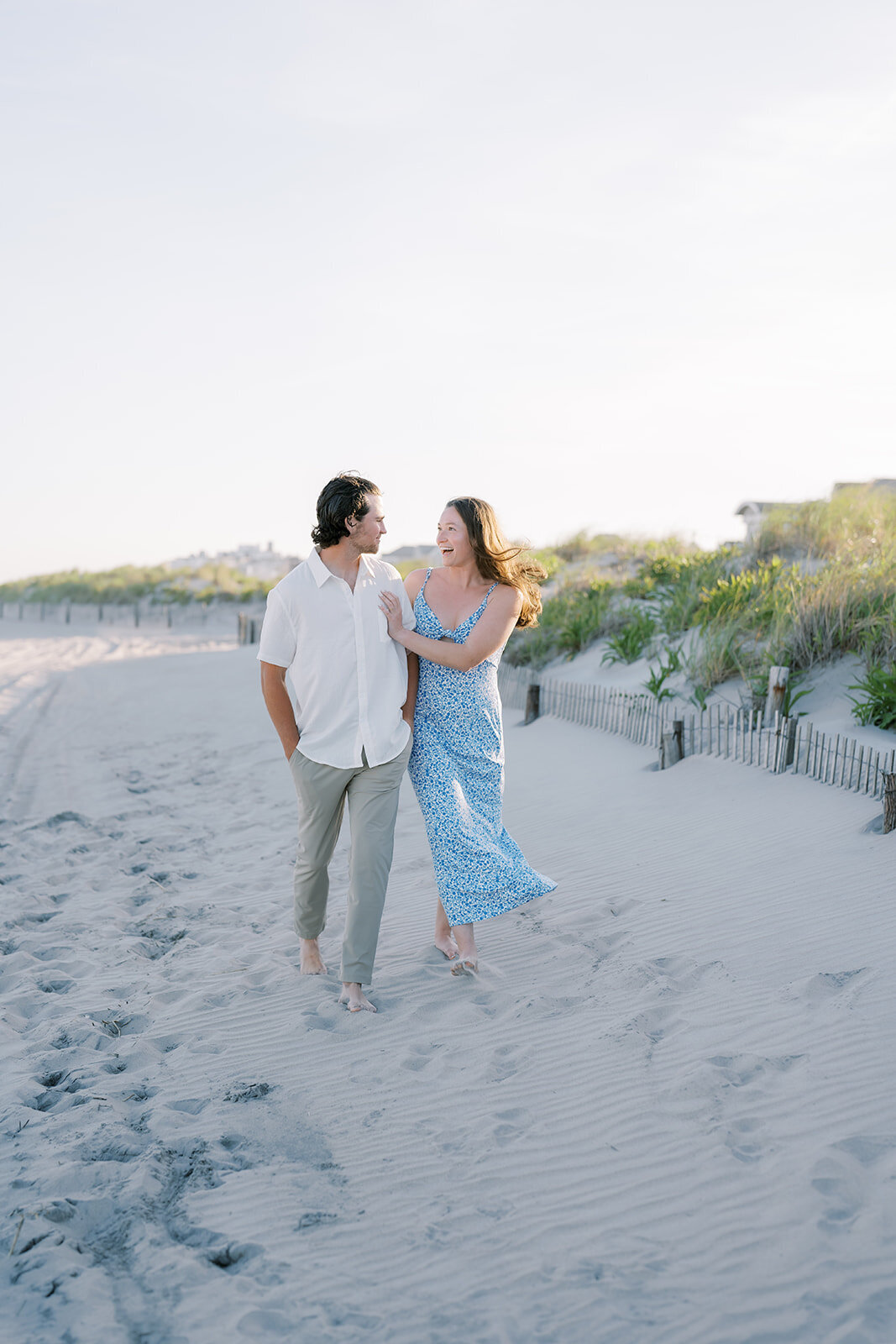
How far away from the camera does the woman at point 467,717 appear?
158 inches

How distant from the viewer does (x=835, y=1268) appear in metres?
2.37

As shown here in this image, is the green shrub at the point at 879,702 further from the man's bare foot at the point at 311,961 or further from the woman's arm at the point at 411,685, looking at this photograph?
the man's bare foot at the point at 311,961

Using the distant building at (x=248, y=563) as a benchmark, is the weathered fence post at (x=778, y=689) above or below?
below

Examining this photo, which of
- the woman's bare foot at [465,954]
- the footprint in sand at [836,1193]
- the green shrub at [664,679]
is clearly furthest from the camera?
the green shrub at [664,679]

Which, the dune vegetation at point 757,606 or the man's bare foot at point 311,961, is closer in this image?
the man's bare foot at point 311,961

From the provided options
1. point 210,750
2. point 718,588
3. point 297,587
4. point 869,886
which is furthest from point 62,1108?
point 718,588

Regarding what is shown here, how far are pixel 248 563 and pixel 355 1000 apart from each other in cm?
6244

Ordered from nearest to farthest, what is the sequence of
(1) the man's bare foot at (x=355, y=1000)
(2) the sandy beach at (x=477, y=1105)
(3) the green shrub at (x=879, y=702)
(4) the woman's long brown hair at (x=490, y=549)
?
1. (2) the sandy beach at (x=477, y=1105)
2. (1) the man's bare foot at (x=355, y=1000)
3. (4) the woman's long brown hair at (x=490, y=549)
4. (3) the green shrub at (x=879, y=702)

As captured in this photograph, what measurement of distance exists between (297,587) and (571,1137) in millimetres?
2181

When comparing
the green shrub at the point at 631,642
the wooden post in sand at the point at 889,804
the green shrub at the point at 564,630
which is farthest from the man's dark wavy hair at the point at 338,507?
the green shrub at the point at 564,630

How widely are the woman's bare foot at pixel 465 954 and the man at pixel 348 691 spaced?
518mm

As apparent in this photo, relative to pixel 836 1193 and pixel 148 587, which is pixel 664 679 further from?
pixel 148 587

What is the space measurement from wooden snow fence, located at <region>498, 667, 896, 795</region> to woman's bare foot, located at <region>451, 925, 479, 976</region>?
2808mm

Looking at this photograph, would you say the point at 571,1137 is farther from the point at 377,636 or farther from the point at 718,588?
the point at 718,588
